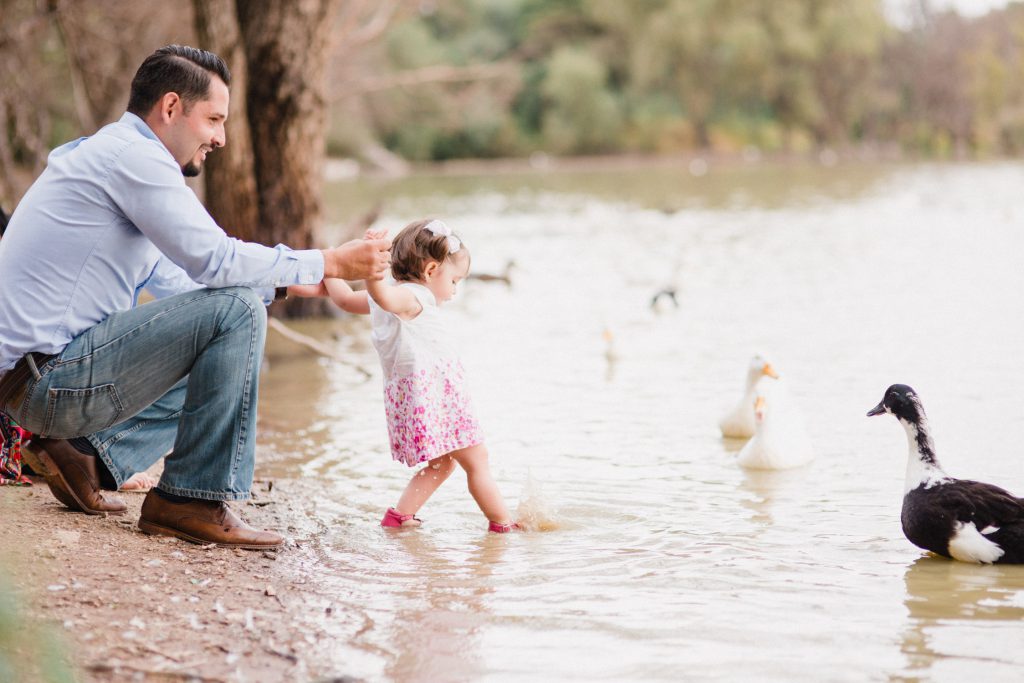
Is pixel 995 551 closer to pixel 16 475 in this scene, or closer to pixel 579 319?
pixel 16 475

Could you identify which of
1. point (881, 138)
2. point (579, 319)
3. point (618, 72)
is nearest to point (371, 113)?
point (618, 72)


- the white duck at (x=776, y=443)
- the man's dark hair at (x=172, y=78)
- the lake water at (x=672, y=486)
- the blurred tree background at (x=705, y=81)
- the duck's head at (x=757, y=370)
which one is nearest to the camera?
the lake water at (x=672, y=486)

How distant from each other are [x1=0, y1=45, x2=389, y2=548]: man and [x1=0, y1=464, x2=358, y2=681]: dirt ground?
213mm

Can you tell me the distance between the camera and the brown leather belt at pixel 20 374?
12.1 feet

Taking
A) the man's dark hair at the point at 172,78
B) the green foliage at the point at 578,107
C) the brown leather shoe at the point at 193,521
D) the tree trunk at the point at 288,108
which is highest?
the green foliage at the point at 578,107

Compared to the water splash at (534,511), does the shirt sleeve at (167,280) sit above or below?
above

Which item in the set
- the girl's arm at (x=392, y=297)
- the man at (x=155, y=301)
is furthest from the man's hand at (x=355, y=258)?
the girl's arm at (x=392, y=297)

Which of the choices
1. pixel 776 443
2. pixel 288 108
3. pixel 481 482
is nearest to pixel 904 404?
pixel 776 443

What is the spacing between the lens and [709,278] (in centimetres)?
1380

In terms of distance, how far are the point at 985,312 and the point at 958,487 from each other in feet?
22.4

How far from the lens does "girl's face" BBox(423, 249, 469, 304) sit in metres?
4.39

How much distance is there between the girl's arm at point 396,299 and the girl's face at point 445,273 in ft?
0.45

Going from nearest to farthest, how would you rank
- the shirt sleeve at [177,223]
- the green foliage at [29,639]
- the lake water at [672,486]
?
the green foliage at [29,639] < the lake water at [672,486] < the shirt sleeve at [177,223]

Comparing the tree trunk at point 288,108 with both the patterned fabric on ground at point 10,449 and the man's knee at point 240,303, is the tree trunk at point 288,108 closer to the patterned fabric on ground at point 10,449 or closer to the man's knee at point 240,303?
the patterned fabric on ground at point 10,449
